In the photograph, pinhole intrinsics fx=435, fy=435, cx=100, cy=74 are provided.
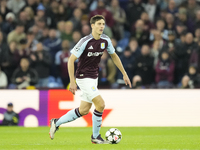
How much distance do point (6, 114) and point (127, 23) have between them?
5666 mm

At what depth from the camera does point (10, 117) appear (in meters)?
12.0

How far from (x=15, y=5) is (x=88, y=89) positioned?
30.3ft

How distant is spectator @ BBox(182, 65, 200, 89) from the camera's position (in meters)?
12.6

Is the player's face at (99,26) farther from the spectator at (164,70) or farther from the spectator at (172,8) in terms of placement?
the spectator at (172,8)

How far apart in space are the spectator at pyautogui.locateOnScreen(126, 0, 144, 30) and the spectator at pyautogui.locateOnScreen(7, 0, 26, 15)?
3.79 meters

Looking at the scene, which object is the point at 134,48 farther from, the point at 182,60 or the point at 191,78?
the point at 191,78

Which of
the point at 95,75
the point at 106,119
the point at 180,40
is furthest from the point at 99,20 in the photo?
the point at 180,40

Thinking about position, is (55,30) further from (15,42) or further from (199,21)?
(199,21)

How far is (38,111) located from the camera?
1211cm

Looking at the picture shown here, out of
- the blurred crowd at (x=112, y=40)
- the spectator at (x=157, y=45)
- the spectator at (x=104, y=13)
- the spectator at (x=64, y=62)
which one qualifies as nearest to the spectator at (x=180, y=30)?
the blurred crowd at (x=112, y=40)

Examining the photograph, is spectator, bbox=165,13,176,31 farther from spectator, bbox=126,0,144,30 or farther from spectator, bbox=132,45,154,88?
spectator, bbox=132,45,154,88

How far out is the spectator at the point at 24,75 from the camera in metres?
12.9

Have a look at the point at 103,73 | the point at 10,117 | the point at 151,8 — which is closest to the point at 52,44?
the point at 103,73

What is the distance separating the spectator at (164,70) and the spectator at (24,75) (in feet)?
12.2
